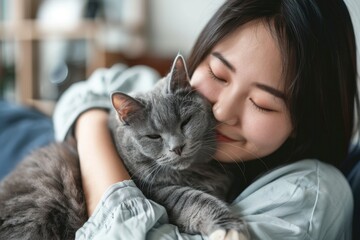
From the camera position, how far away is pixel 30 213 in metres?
1.10

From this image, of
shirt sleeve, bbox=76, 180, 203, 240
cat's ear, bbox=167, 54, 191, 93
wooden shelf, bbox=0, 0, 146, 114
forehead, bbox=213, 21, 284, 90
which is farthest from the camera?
wooden shelf, bbox=0, 0, 146, 114

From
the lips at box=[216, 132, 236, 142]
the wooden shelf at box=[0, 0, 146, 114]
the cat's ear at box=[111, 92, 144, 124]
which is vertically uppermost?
the cat's ear at box=[111, 92, 144, 124]

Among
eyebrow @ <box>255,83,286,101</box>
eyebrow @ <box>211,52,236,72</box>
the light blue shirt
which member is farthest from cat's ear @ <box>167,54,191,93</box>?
the light blue shirt

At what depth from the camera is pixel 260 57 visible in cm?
106

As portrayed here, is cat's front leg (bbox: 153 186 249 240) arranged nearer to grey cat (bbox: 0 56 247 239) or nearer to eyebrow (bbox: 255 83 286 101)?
grey cat (bbox: 0 56 247 239)

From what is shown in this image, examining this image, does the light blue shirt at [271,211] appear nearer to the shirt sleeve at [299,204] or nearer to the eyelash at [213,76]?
the shirt sleeve at [299,204]

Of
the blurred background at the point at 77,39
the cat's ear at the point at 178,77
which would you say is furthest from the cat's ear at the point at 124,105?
the blurred background at the point at 77,39

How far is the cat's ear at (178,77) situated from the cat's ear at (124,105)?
12 cm

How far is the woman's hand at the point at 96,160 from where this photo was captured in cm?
111

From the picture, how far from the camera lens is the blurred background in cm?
302

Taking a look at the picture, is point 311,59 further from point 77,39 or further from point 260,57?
point 77,39

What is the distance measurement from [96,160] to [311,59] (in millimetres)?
706

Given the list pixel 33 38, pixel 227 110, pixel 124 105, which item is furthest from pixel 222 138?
pixel 33 38

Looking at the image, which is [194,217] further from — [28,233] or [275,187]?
[28,233]
